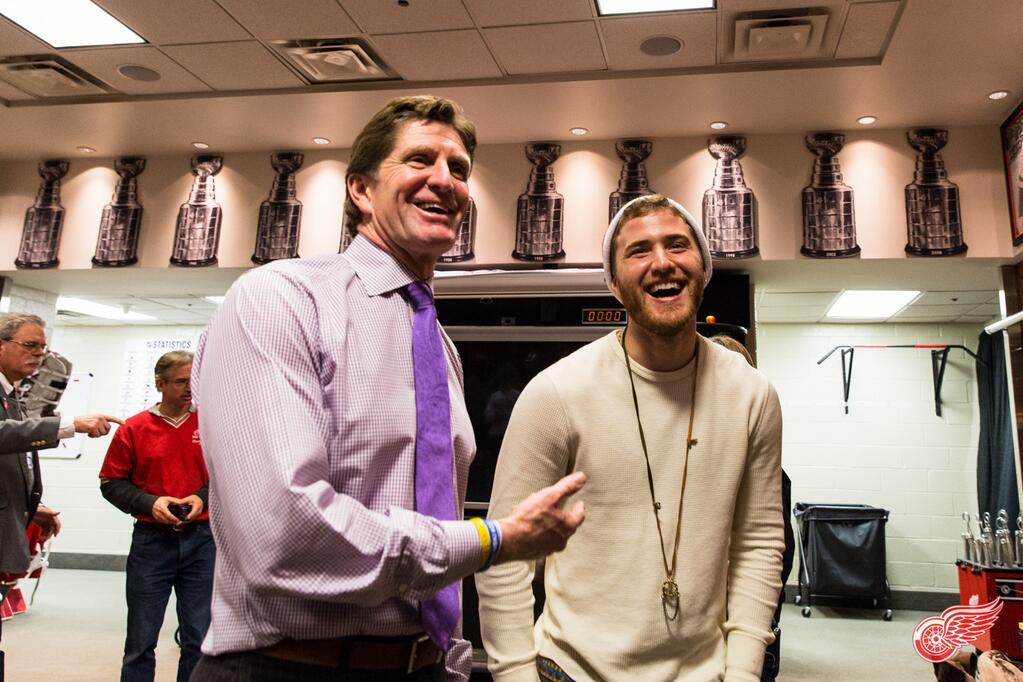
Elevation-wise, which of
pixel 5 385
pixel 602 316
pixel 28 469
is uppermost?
pixel 602 316

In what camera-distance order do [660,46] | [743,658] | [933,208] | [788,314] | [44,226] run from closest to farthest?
[743,658], [660,46], [933,208], [44,226], [788,314]

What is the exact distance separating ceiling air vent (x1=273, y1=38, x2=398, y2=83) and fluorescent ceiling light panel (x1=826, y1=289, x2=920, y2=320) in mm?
3862

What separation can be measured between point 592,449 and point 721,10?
271 centimetres

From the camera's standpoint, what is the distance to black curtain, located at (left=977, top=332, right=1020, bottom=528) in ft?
19.6

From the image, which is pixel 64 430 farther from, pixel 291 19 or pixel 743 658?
pixel 743 658

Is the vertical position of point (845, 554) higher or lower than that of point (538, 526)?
lower

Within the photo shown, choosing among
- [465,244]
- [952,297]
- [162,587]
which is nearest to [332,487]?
[162,587]

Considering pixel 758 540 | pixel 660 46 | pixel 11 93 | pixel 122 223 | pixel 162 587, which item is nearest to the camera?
→ pixel 758 540

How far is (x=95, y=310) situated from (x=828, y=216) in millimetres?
6758

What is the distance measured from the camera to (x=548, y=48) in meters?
3.65

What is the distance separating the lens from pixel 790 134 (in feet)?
14.1

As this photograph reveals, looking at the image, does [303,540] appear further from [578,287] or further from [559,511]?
[578,287]

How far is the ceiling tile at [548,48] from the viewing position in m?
3.50

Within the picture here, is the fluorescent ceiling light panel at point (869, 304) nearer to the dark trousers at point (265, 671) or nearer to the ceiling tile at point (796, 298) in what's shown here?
the ceiling tile at point (796, 298)
